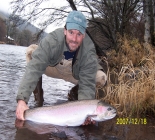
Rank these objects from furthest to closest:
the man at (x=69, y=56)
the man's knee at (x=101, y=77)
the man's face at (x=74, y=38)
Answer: the man's knee at (x=101, y=77)
the man's face at (x=74, y=38)
the man at (x=69, y=56)

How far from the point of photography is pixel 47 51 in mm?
3289

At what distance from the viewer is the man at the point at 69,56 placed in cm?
308

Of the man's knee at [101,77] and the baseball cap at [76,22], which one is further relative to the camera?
the man's knee at [101,77]

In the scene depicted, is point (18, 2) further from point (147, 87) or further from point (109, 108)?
point (109, 108)

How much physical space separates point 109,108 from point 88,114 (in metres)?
0.24

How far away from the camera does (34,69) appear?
3.14 m

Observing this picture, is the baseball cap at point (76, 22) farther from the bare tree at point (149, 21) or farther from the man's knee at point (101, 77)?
the bare tree at point (149, 21)

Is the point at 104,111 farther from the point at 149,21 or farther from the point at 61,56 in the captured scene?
the point at 149,21

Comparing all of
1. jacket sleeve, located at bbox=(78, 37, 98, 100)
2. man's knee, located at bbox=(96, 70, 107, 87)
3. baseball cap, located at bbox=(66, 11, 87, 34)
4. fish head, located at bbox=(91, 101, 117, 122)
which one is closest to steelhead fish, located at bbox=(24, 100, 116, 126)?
fish head, located at bbox=(91, 101, 117, 122)

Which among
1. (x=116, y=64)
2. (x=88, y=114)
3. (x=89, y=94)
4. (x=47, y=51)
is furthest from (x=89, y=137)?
(x=116, y=64)

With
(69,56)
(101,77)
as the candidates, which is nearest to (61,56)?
(69,56)

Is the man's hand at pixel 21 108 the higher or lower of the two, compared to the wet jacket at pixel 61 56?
lower

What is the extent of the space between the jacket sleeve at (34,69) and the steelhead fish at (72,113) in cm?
25
